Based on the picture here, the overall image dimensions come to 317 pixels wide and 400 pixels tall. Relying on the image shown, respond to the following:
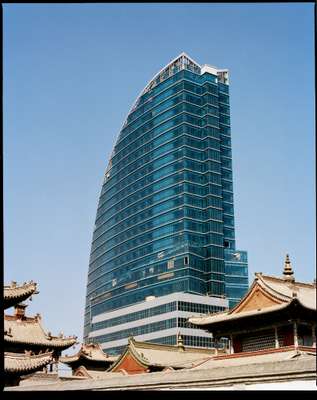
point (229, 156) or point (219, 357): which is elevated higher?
point (229, 156)

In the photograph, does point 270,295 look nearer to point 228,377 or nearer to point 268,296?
point 268,296

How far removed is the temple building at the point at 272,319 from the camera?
21.4 m

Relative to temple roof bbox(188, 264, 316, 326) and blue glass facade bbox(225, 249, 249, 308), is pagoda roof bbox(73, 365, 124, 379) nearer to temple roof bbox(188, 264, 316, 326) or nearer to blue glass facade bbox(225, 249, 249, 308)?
temple roof bbox(188, 264, 316, 326)

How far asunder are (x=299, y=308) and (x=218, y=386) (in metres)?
7.20

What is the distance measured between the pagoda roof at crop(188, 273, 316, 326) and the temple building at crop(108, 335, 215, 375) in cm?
600

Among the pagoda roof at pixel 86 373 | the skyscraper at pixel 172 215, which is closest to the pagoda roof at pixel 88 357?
the pagoda roof at pixel 86 373

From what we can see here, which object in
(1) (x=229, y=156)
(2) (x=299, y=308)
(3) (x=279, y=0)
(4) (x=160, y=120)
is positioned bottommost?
(2) (x=299, y=308)

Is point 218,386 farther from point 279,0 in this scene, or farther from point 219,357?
point 279,0

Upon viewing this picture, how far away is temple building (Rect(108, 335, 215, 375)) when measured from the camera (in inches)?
1194

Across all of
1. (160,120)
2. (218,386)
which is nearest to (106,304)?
(160,120)

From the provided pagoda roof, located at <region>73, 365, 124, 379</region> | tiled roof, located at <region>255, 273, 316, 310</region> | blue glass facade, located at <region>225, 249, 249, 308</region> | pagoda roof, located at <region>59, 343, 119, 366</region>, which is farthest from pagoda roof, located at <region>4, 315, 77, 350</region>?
blue glass facade, located at <region>225, 249, 249, 308</region>

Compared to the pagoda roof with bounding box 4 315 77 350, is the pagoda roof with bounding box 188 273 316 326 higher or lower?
higher

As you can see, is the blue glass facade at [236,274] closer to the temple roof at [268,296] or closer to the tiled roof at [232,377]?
the temple roof at [268,296]

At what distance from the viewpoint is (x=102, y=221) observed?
106 meters
